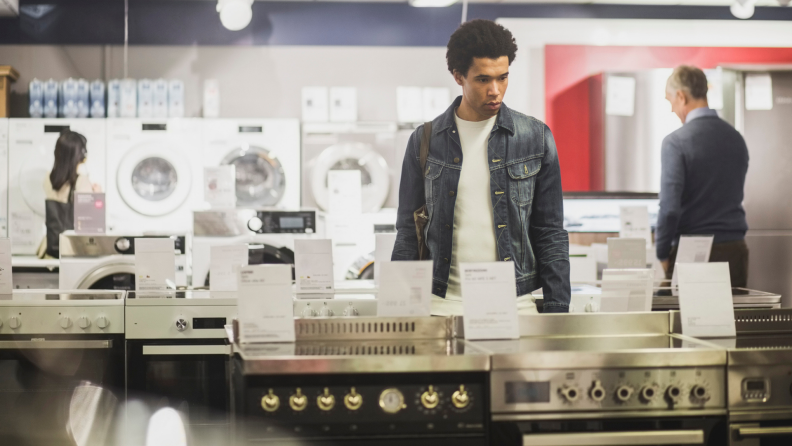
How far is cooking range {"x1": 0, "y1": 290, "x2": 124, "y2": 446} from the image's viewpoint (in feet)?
8.61

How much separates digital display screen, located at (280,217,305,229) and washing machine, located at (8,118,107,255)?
2.07 m

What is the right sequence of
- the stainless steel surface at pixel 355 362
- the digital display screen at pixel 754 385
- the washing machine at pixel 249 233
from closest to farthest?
the stainless steel surface at pixel 355 362
the digital display screen at pixel 754 385
the washing machine at pixel 249 233

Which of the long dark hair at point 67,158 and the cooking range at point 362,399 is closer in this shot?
the cooking range at point 362,399

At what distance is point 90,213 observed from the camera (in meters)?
3.99

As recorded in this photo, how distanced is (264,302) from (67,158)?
4.24 meters

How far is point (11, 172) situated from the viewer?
604 centimetres

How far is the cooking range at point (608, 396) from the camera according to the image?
5.07 ft

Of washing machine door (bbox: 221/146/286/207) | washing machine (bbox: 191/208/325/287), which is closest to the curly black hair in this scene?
washing machine (bbox: 191/208/325/287)

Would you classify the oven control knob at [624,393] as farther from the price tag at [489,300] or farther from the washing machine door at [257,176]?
the washing machine door at [257,176]

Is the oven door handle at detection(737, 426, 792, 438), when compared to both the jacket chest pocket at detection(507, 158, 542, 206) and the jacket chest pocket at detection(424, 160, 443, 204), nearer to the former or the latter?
the jacket chest pocket at detection(507, 158, 542, 206)

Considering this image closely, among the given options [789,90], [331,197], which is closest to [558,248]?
[331,197]

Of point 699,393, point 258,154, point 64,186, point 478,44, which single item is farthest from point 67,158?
point 699,393

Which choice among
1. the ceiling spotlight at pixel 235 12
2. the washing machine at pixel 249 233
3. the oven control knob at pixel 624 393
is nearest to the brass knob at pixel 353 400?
the oven control knob at pixel 624 393

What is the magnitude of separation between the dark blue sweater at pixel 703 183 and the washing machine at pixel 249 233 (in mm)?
2420
